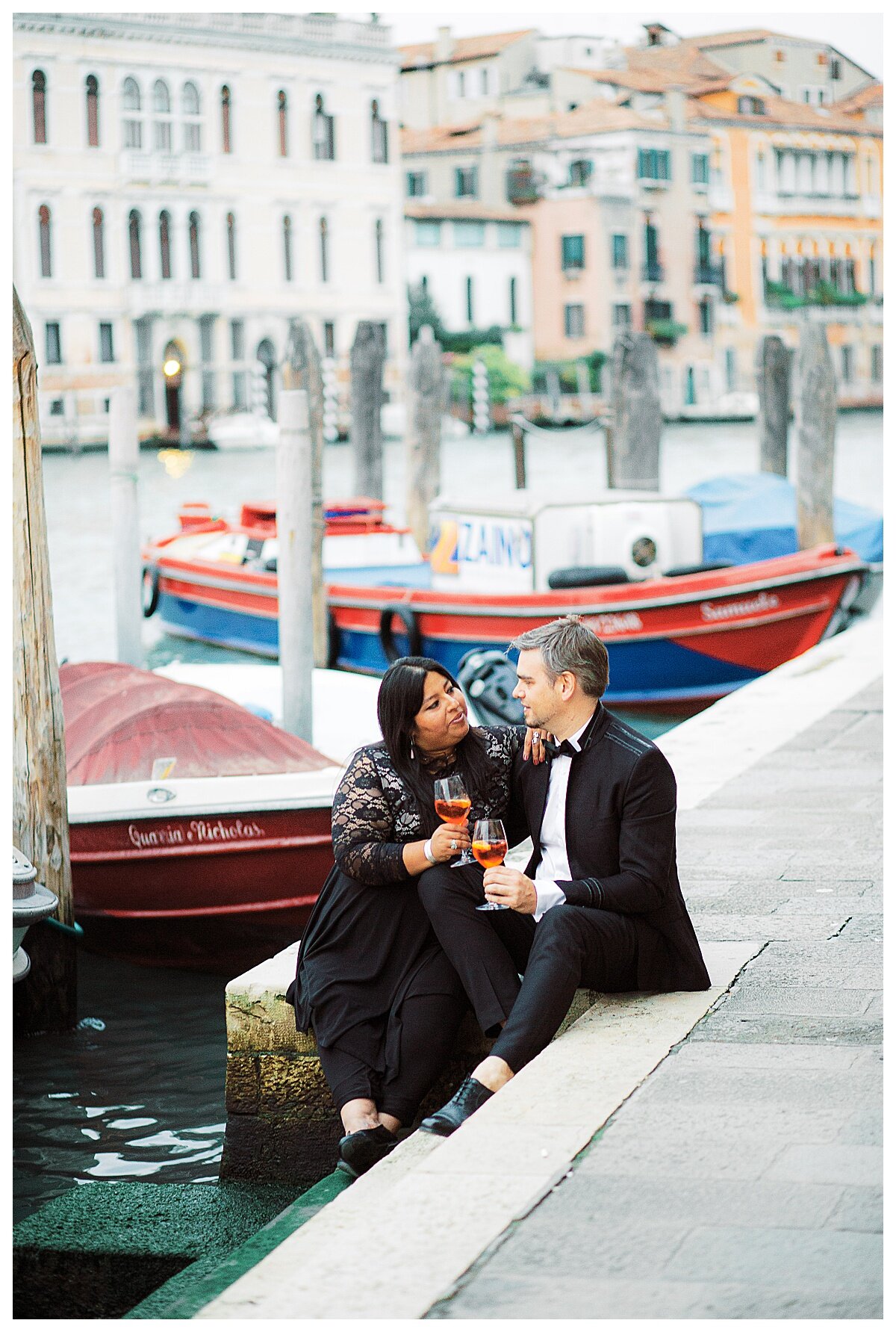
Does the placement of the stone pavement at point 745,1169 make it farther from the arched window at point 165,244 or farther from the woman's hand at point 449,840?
the arched window at point 165,244

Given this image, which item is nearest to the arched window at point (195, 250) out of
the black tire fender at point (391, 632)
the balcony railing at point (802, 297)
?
the balcony railing at point (802, 297)

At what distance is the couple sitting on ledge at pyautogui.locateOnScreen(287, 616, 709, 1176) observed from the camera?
10.5ft

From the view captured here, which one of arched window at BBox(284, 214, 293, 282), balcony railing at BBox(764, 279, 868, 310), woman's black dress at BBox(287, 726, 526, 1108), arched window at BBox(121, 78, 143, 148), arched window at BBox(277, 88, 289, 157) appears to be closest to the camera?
woman's black dress at BBox(287, 726, 526, 1108)

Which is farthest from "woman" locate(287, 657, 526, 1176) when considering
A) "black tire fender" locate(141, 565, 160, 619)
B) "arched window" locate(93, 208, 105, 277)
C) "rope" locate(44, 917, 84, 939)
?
"arched window" locate(93, 208, 105, 277)

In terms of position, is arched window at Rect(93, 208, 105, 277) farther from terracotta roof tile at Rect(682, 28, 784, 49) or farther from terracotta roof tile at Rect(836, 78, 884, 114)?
terracotta roof tile at Rect(836, 78, 884, 114)

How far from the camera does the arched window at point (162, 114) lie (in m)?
42.8

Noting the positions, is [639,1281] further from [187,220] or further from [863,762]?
[187,220]

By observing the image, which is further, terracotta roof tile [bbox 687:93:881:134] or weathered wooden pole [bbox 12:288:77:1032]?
terracotta roof tile [bbox 687:93:881:134]

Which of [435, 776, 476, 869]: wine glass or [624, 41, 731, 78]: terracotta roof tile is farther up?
[624, 41, 731, 78]: terracotta roof tile

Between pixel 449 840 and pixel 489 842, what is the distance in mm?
138

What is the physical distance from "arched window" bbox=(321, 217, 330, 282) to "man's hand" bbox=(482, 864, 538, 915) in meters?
44.2

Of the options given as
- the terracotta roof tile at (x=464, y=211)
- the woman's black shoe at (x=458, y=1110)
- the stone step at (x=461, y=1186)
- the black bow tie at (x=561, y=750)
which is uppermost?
the terracotta roof tile at (x=464, y=211)

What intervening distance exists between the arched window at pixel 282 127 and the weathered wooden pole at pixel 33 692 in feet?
137

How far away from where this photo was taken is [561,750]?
10.8ft
